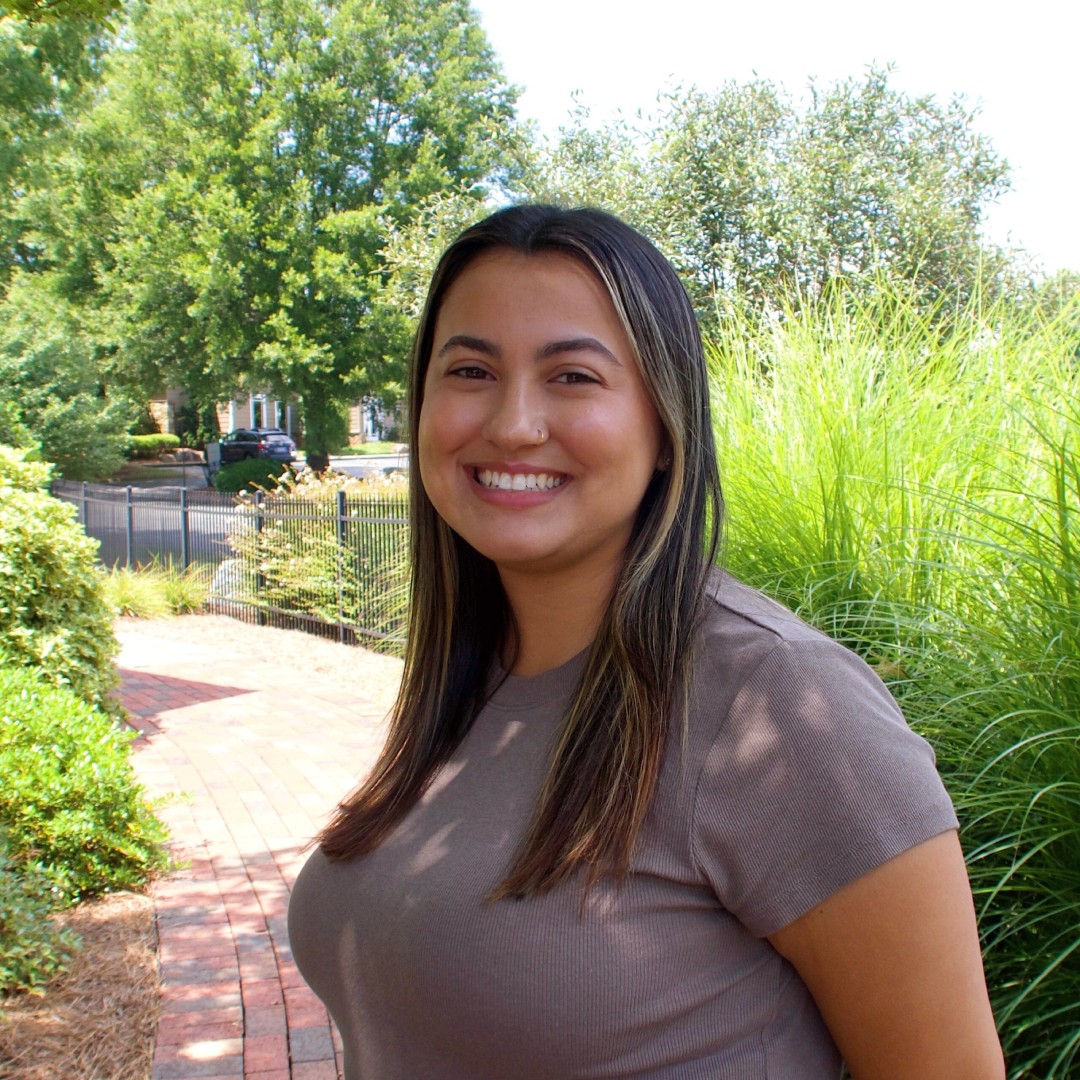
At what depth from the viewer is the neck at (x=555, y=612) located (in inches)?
66.1

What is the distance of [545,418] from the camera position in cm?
158

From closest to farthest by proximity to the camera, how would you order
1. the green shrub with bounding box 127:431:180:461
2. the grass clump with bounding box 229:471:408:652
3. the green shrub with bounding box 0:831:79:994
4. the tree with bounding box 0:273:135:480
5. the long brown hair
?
the long brown hair, the green shrub with bounding box 0:831:79:994, the grass clump with bounding box 229:471:408:652, the tree with bounding box 0:273:135:480, the green shrub with bounding box 127:431:180:461

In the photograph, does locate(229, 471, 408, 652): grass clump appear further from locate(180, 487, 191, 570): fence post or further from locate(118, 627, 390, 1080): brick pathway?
locate(180, 487, 191, 570): fence post

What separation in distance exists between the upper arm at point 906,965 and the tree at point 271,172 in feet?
86.6

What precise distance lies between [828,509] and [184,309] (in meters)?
27.1

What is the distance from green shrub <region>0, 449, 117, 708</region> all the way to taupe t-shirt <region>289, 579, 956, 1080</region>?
17.6ft

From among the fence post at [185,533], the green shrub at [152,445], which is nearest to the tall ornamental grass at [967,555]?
the fence post at [185,533]

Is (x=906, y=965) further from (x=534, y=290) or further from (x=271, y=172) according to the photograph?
(x=271, y=172)

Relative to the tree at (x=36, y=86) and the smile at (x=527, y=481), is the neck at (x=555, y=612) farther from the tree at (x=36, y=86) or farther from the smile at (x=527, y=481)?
the tree at (x=36, y=86)

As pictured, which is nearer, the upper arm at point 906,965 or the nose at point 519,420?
the upper arm at point 906,965

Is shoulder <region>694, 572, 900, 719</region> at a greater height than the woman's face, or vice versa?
the woman's face

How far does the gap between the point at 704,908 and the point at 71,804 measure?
13.7 ft

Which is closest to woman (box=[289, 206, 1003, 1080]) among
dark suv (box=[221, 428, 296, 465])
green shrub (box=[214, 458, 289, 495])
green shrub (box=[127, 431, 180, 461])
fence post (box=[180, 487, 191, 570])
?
fence post (box=[180, 487, 191, 570])

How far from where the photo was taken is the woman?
4.11ft
